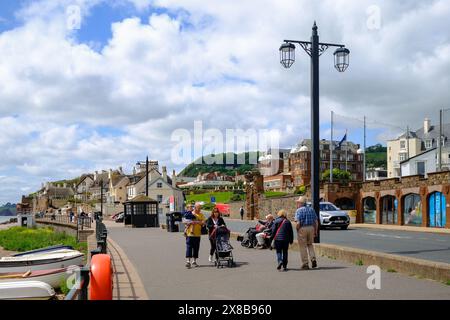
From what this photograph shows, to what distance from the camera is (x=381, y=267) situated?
13422mm

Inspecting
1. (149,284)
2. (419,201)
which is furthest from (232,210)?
(149,284)

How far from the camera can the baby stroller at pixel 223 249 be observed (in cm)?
Result: 1466

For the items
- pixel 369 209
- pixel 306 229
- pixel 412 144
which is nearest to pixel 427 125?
pixel 412 144

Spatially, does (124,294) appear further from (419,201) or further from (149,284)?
(419,201)

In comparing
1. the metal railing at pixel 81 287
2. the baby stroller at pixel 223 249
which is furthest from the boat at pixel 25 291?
the metal railing at pixel 81 287

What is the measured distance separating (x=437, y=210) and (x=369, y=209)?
10950mm

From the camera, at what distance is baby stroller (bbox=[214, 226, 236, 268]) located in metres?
14.7

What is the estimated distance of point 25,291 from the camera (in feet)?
37.0

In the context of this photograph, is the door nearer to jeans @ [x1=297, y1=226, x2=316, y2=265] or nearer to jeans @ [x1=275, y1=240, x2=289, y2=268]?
jeans @ [x1=297, y1=226, x2=316, y2=265]

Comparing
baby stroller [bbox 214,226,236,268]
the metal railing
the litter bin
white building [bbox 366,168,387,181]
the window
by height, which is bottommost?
the litter bin

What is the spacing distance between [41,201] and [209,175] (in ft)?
171

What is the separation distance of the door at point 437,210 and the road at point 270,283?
86.7 ft

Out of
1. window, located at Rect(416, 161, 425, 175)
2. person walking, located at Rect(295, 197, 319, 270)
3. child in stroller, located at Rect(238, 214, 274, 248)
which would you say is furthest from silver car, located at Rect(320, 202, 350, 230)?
window, located at Rect(416, 161, 425, 175)

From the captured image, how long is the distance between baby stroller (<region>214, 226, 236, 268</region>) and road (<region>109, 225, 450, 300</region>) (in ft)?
0.90
